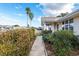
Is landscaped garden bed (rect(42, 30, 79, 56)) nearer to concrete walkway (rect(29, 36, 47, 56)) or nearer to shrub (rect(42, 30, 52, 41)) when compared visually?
shrub (rect(42, 30, 52, 41))

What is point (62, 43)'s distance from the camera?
16.9 feet

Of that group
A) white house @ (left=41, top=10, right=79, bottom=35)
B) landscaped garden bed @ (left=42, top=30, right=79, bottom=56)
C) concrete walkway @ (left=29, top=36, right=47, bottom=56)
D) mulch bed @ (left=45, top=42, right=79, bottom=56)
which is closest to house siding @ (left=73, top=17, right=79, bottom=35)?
white house @ (left=41, top=10, right=79, bottom=35)

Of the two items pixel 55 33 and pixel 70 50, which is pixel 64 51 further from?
pixel 55 33

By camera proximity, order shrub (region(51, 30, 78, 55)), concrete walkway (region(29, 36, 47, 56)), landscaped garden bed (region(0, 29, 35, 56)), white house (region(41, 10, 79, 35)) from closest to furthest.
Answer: landscaped garden bed (region(0, 29, 35, 56)), shrub (region(51, 30, 78, 55)), concrete walkway (region(29, 36, 47, 56)), white house (region(41, 10, 79, 35))

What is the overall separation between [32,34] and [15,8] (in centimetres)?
108

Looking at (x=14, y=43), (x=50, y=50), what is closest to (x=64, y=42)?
(x=50, y=50)

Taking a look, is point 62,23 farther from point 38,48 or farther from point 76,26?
point 38,48

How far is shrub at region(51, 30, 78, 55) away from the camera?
16.6ft

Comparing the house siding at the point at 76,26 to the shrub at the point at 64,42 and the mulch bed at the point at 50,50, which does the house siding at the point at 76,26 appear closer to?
the shrub at the point at 64,42

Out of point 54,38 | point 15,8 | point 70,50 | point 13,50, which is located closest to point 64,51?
point 70,50

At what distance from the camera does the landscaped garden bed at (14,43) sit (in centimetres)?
491

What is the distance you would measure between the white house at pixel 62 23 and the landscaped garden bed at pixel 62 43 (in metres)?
0.16

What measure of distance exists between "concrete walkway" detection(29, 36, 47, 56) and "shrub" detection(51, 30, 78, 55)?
1.26ft

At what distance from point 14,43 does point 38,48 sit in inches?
30.4
